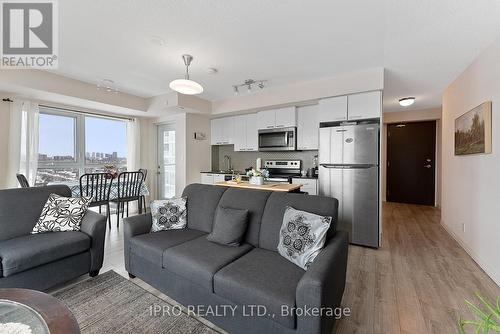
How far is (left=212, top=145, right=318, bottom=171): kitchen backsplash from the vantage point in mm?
4520

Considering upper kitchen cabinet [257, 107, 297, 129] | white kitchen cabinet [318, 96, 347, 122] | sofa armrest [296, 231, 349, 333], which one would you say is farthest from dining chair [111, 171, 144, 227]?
sofa armrest [296, 231, 349, 333]

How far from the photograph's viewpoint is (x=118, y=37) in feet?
7.79

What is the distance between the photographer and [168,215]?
2.45m

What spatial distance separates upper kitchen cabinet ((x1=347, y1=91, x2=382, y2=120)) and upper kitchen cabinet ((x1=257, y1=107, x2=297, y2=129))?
1.10 meters

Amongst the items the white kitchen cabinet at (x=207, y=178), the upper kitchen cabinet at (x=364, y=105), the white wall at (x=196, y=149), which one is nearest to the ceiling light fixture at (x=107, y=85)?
the white wall at (x=196, y=149)

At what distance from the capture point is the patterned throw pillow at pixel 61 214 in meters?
2.28

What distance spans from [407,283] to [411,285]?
0.04 metres

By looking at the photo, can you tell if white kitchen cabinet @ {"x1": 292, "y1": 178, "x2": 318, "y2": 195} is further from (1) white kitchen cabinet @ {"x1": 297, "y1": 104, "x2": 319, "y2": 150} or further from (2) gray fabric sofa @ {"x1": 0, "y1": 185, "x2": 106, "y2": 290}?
(2) gray fabric sofa @ {"x1": 0, "y1": 185, "x2": 106, "y2": 290}

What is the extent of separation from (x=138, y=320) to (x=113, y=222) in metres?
3.01

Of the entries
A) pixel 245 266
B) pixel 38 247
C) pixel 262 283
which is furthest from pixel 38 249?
pixel 262 283

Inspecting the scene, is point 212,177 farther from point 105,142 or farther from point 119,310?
point 119,310

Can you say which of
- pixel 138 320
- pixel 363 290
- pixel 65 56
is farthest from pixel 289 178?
pixel 65 56

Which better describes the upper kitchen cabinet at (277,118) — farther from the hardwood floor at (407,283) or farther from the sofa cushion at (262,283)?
the sofa cushion at (262,283)

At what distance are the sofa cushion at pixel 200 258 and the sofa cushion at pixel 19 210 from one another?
1.57 metres
